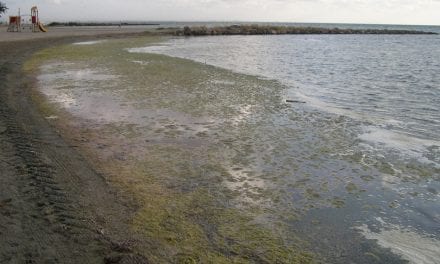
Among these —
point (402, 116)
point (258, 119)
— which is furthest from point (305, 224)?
point (402, 116)

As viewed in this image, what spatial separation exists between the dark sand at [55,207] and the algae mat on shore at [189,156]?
11.0 inches

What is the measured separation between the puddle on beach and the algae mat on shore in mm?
25

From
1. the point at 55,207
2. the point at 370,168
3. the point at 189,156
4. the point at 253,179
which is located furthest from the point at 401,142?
the point at 55,207

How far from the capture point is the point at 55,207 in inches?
203

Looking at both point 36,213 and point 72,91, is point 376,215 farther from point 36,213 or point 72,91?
point 72,91

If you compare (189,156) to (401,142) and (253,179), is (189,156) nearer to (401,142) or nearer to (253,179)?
(253,179)

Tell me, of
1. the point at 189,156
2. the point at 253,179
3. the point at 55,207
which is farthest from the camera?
the point at 189,156

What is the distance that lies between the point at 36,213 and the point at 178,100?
846 centimetres

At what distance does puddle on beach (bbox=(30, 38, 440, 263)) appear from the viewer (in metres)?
4.84

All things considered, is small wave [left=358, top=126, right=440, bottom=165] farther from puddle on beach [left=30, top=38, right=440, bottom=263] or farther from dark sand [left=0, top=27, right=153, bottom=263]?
dark sand [left=0, top=27, right=153, bottom=263]

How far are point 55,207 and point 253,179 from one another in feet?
10.4

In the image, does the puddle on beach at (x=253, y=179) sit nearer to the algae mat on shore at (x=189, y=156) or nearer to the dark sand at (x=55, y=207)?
the algae mat on shore at (x=189, y=156)

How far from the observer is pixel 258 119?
10820mm

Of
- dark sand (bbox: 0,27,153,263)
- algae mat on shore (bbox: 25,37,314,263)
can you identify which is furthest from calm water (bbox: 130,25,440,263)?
dark sand (bbox: 0,27,153,263)
